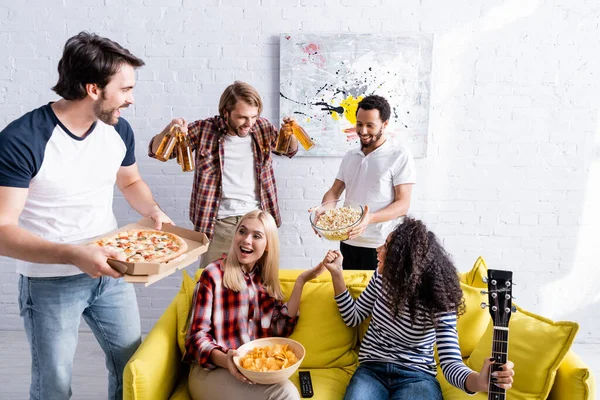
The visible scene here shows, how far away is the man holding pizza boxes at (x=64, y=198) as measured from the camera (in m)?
1.49

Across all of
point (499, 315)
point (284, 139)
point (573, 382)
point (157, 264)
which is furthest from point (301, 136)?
point (573, 382)

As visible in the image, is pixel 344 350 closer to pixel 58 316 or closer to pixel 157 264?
pixel 157 264

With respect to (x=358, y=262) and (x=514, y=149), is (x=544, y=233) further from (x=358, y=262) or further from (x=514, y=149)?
(x=358, y=262)

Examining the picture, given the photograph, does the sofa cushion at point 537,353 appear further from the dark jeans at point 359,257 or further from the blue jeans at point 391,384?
the dark jeans at point 359,257

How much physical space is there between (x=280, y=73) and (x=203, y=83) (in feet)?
1.57

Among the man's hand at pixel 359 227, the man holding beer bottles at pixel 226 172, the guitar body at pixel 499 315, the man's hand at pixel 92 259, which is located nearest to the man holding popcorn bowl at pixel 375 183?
the man's hand at pixel 359 227

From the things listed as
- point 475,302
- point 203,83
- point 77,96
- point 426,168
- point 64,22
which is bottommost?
point 475,302

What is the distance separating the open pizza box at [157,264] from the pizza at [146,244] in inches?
1.3

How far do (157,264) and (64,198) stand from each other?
1.33ft

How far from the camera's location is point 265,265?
212 cm

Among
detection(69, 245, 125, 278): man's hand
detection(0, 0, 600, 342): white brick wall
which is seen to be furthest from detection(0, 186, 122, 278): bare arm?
detection(0, 0, 600, 342): white brick wall

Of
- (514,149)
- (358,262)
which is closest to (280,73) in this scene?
(358,262)

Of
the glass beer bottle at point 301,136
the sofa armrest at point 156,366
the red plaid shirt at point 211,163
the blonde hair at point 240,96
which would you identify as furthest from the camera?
the red plaid shirt at point 211,163

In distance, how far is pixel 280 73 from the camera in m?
3.11
